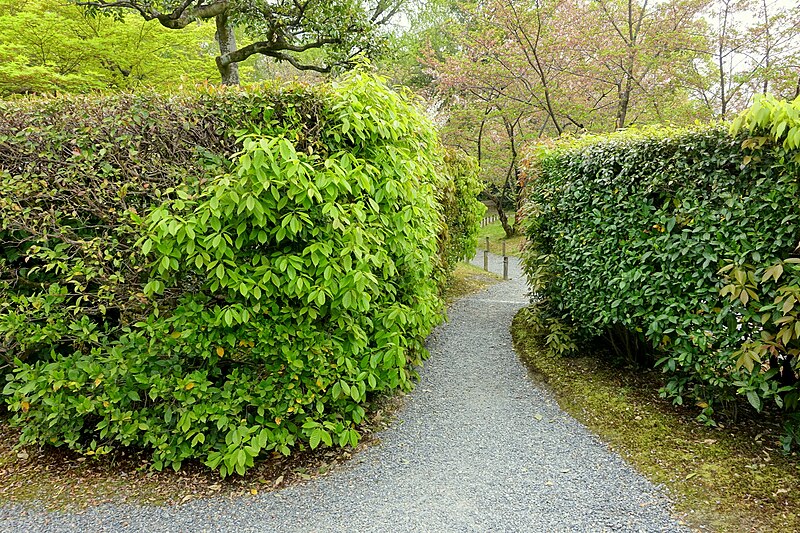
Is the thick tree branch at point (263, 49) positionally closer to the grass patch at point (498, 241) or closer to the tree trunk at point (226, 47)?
the tree trunk at point (226, 47)

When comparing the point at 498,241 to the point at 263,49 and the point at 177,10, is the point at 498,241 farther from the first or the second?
the point at 177,10

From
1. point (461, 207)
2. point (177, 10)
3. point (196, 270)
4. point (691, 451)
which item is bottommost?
point (691, 451)

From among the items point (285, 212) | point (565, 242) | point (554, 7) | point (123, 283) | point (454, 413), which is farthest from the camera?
point (554, 7)

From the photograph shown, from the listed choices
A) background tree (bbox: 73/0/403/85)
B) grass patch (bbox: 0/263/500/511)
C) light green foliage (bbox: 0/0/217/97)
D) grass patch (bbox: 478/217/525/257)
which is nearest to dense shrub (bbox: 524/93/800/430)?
grass patch (bbox: 0/263/500/511)

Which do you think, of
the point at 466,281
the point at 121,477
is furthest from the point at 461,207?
the point at 121,477

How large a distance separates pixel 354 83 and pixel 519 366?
3076 millimetres

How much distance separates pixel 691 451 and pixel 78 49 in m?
10.6

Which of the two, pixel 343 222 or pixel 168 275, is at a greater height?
pixel 343 222

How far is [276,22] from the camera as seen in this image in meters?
7.02

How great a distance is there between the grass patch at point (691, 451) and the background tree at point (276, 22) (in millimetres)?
5985

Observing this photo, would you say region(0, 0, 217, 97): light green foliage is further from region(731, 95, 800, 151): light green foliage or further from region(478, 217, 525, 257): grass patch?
region(478, 217, 525, 257): grass patch

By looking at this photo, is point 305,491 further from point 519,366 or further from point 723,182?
point 723,182

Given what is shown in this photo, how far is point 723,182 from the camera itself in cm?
280

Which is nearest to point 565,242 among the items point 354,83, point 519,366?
point 519,366
